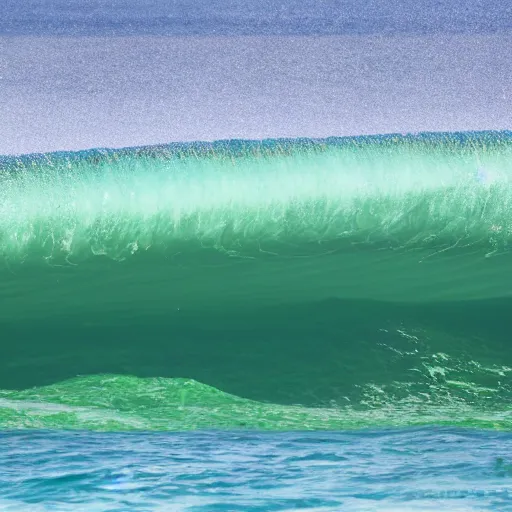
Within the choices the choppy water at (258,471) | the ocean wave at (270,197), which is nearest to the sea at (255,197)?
the ocean wave at (270,197)

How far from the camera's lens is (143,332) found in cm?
204

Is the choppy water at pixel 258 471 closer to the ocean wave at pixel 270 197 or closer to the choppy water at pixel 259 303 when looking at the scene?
the choppy water at pixel 259 303

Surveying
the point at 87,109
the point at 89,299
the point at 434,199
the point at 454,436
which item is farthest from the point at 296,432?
the point at 87,109

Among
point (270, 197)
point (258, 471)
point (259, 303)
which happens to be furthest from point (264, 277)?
point (258, 471)

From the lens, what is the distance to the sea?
199 cm

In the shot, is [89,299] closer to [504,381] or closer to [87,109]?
[87,109]

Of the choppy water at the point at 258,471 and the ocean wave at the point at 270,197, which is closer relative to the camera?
the choppy water at the point at 258,471

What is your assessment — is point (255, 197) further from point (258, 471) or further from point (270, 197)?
point (258, 471)

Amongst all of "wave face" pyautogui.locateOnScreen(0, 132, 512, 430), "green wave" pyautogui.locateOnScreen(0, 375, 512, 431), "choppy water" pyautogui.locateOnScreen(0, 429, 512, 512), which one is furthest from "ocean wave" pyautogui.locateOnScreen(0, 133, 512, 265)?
"choppy water" pyautogui.locateOnScreen(0, 429, 512, 512)

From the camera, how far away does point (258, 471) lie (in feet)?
4.43

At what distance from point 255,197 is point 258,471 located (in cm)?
100

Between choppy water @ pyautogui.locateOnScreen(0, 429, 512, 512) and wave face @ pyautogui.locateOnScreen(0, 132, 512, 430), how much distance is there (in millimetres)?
262

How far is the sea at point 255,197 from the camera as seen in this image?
1987mm

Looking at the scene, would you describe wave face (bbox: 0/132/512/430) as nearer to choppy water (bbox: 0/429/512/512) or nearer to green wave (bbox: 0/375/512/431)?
green wave (bbox: 0/375/512/431)
